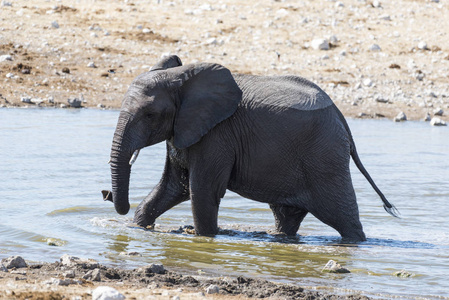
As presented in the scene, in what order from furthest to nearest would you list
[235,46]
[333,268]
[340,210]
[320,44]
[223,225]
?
[320,44] < [235,46] < [223,225] < [340,210] < [333,268]

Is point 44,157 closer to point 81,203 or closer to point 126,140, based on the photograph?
point 81,203

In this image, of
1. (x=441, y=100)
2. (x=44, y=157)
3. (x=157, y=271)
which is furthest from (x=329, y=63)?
(x=157, y=271)

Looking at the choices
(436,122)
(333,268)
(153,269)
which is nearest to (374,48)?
(436,122)

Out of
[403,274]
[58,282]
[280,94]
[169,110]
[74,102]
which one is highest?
[280,94]

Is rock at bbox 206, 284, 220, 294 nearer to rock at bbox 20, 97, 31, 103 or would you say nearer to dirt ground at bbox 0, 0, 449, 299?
dirt ground at bbox 0, 0, 449, 299

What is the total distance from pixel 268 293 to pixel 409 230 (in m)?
3.89

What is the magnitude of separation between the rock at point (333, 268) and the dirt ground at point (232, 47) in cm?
1173

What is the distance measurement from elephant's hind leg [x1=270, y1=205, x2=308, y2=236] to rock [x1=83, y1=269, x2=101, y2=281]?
3065 millimetres

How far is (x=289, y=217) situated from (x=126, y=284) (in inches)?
121

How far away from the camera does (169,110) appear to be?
779 centimetres

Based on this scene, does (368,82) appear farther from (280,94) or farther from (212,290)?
(212,290)

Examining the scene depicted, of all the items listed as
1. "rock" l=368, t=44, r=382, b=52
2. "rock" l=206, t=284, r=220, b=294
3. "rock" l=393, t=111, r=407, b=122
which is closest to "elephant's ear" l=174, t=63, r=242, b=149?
"rock" l=206, t=284, r=220, b=294

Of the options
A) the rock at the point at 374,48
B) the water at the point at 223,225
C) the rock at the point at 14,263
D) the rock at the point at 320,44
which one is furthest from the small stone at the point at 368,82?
the rock at the point at 14,263

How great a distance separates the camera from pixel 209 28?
2256cm
